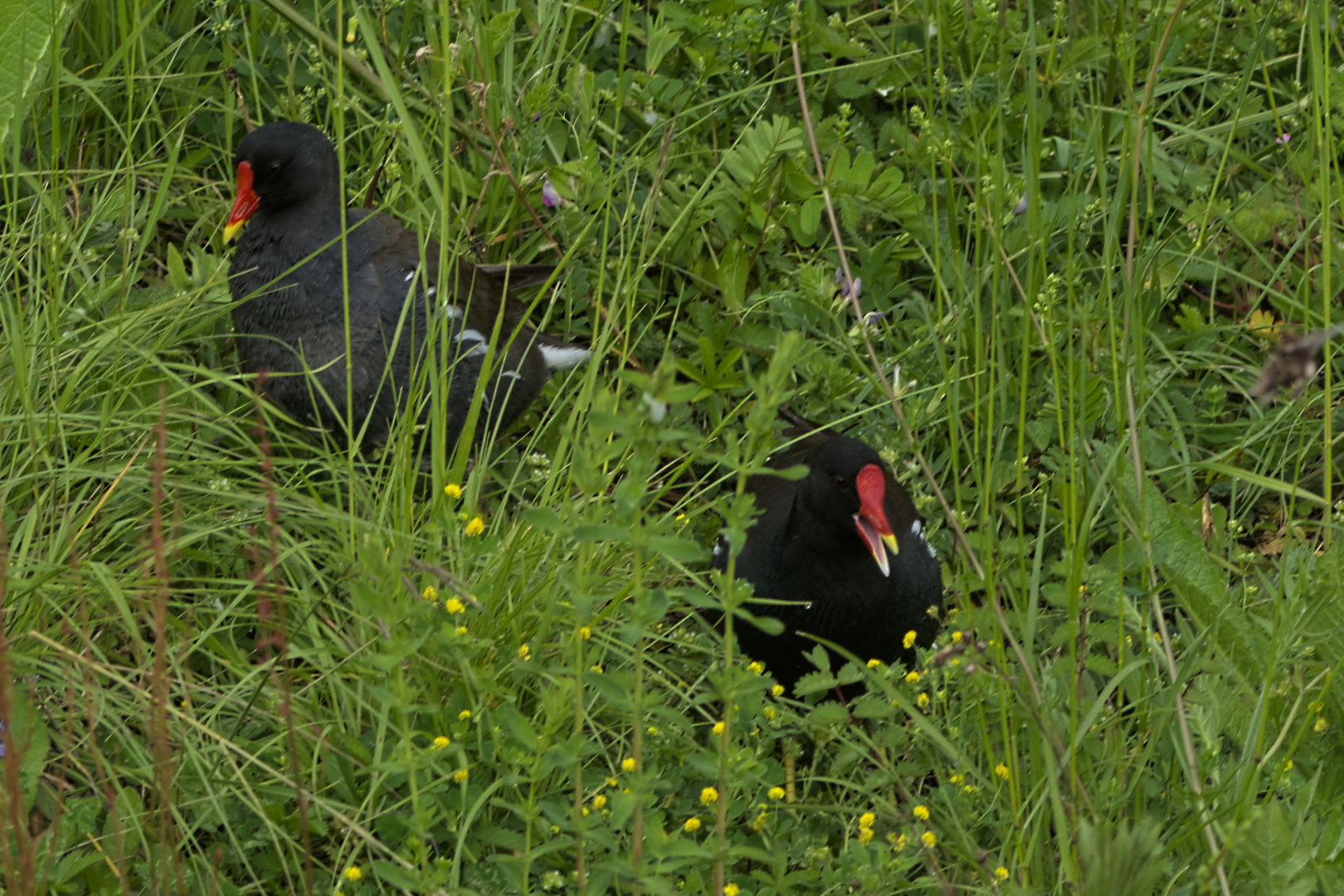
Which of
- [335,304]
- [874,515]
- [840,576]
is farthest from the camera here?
[335,304]

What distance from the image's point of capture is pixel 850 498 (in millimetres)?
2904

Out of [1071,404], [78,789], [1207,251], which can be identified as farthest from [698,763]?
[1207,251]

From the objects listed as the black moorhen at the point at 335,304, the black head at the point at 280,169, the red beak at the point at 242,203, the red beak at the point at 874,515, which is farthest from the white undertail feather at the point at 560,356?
the red beak at the point at 874,515

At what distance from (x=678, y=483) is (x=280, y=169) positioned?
51.5 inches

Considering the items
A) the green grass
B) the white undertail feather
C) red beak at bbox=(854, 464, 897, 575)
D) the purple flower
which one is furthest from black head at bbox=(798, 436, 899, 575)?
the purple flower

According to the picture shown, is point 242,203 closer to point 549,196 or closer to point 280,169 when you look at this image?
point 280,169

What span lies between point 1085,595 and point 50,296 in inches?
89.0

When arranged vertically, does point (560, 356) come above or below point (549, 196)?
below

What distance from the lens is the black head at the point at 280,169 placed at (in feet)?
11.7

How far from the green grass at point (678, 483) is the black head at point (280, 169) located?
177 mm

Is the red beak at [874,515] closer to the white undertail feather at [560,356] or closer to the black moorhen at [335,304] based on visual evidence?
the black moorhen at [335,304]

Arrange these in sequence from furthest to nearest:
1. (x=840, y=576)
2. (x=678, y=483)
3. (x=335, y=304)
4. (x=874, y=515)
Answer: (x=678, y=483) < (x=335, y=304) < (x=840, y=576) < (x=874, y=515)

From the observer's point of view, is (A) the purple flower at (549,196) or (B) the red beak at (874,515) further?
(A) the purple flower at (549,196)

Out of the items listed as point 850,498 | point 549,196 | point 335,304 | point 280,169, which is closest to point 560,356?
point 549,196
